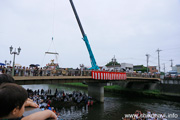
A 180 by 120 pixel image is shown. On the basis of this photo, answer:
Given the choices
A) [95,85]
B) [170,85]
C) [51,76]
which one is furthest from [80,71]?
[170,85]

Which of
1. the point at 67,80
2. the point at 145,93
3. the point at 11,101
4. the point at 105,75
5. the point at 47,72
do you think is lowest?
the point at 145,93

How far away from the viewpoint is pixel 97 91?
2822cm

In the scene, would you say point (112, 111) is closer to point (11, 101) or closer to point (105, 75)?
point (105, 75)

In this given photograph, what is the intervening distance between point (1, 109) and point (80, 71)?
21.3 m

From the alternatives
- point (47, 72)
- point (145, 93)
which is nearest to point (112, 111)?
point (47, 72)

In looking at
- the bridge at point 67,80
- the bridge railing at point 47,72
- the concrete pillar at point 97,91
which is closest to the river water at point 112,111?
the concrete pillar at point 97,91

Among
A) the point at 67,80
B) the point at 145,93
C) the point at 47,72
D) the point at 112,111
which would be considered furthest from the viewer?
the point at 145,93

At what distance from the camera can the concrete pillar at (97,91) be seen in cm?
2750

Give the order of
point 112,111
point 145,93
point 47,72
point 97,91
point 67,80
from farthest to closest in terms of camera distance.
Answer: point 145,93, point 97,91, point 67,80, point 112,111, point 47,72

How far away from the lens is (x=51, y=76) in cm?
1894

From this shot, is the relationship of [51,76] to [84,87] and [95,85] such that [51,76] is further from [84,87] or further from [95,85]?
[84,87]

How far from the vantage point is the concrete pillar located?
27497 mm

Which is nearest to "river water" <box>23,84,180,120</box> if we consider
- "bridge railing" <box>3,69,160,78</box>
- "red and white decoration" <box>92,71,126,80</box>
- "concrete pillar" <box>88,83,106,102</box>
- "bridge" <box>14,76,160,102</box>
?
"concrete pillar" <box>88,83,106,102</box>

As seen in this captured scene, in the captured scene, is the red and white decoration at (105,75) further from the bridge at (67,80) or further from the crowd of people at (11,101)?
the crowd of people at (11,101)
